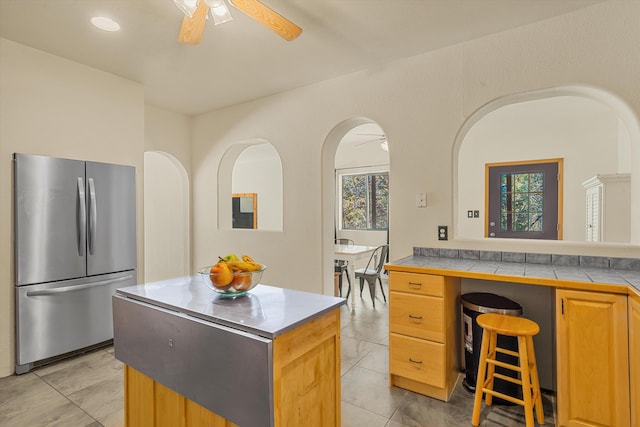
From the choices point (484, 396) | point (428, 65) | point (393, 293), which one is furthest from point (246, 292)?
point (428, 65)

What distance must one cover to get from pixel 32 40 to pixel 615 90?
4.34 m

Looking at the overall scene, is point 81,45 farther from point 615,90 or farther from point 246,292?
point 615,90

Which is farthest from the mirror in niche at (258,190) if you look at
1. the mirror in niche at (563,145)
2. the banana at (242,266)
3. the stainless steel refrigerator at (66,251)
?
the banana at (242,266)

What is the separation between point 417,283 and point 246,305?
130cm

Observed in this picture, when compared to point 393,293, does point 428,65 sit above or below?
above

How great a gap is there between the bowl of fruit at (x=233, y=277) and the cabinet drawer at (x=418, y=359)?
4.35 feet

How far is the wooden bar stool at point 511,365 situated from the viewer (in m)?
1.85

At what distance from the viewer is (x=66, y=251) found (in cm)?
285

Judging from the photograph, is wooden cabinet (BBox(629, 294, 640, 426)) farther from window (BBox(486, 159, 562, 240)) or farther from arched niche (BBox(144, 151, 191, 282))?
arched niche (BBox(144, 151, 191, 282))

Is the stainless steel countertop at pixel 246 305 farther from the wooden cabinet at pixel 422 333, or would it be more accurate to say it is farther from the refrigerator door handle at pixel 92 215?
the refrigerator door handle at pixel 92 215

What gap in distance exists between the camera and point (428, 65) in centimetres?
282

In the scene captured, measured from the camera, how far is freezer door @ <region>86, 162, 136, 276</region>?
9.86ft

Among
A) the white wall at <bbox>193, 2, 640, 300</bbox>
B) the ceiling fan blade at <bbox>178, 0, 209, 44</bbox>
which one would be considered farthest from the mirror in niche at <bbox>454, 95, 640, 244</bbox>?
the ceiling fan blade at <bbox>178, 0, 209, 44</bbox>

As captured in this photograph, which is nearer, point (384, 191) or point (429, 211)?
point (429, 211)
